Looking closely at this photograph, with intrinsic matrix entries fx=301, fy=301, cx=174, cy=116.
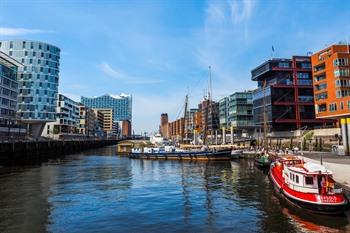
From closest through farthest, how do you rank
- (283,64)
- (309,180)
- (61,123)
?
A: (309,180) → (283,64) → (61,123)

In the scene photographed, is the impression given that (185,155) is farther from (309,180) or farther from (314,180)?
(314,180)

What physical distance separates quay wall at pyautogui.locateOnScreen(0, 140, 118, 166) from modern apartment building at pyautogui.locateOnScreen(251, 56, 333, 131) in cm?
8277

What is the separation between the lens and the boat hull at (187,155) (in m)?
88.7

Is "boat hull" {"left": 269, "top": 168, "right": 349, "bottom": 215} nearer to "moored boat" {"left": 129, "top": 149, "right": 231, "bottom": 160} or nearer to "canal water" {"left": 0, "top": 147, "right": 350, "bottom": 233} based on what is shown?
"canal water" {"left": 0, "top": 147, "right": 350, "bottom": 233}

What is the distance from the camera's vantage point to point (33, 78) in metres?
138

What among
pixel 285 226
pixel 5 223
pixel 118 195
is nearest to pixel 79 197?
pixel 118 195

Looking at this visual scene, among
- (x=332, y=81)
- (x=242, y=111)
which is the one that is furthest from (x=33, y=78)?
(x=332, y=81)

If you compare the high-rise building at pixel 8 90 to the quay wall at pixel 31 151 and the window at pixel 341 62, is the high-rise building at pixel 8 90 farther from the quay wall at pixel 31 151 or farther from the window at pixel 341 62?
the window at pixel 341 62

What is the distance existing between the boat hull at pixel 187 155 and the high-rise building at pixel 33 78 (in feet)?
188

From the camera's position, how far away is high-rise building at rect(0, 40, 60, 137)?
136750 millimetres

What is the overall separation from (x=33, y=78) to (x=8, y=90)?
70.6ft

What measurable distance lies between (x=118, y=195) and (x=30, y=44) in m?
124

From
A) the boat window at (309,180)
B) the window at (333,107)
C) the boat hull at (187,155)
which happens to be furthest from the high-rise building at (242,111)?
the boat window at (309,180)

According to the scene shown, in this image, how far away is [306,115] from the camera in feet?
384
